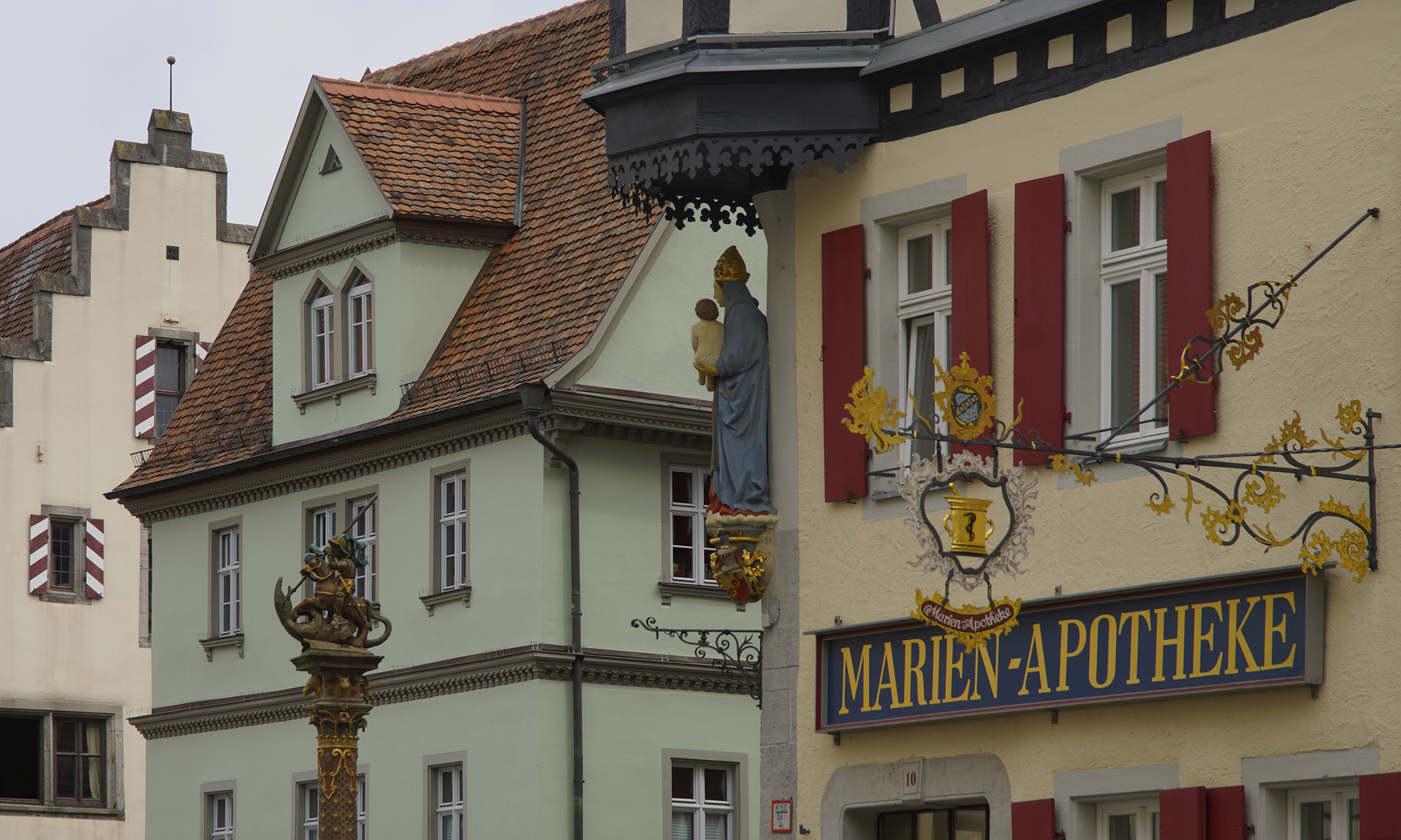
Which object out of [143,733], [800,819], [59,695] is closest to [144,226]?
[59,695]

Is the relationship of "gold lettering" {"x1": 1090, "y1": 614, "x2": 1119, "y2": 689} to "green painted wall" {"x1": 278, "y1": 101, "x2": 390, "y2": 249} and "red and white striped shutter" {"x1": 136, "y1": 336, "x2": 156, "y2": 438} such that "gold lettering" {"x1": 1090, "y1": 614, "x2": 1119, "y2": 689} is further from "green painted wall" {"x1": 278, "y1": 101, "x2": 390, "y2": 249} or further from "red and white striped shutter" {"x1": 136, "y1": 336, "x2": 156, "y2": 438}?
"red and white striped shutter" {"x1": 136, "y1": 336, "x2": 156, "y2": 438}

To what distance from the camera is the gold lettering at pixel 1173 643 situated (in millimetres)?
13945

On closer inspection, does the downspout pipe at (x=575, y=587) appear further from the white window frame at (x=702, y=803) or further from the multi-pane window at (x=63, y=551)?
the multi-pane window at (x=63, y=551)

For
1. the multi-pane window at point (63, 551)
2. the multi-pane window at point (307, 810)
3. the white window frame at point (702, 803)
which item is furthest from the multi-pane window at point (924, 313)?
the multi-pane window at point (63, 551)

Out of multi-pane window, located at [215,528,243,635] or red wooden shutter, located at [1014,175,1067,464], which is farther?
multi-pane window, located at [215,528,243,635]

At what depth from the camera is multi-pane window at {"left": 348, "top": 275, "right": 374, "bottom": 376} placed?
29078 mm

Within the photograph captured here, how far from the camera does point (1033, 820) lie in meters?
14.9

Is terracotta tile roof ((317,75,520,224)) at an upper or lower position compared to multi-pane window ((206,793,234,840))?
upper

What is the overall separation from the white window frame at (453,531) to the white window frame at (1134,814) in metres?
13.4

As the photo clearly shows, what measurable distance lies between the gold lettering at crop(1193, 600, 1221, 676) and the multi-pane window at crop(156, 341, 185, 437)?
2730 centimetres

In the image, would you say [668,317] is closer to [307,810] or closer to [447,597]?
[447,597]

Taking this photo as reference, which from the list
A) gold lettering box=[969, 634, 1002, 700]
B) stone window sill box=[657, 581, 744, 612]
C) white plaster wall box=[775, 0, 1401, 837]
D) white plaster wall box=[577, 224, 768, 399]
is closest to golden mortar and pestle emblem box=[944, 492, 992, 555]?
white plaster wall box=[775, 0, 1401, 837]

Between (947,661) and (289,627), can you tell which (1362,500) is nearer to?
(947,661)

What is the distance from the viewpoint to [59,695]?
122ft
